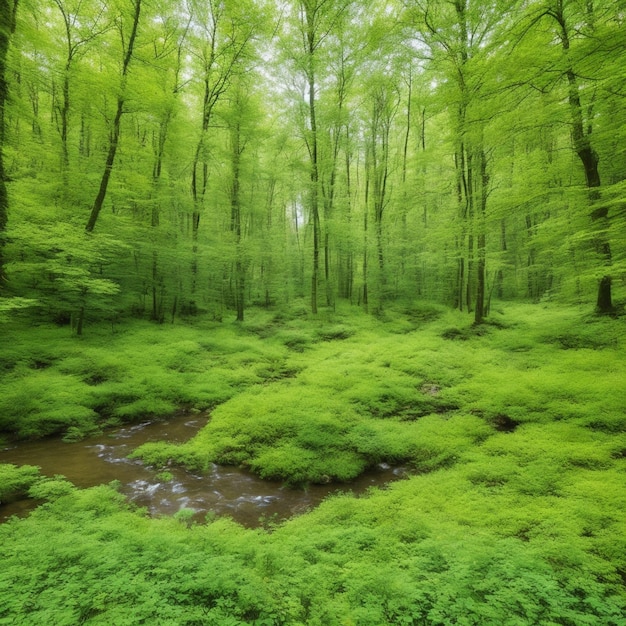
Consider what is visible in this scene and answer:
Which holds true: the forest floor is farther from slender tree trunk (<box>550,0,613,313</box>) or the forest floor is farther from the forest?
slender tree trunk (<box>550,0,613,313</box>)

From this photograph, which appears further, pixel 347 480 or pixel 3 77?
pixel 3 77

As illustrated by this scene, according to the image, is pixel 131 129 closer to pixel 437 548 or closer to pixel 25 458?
pixel 25 458

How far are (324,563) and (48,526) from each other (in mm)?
3441

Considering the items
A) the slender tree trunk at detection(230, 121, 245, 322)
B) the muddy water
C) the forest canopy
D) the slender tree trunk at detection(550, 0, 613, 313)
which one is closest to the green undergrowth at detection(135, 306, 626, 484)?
the muddy water

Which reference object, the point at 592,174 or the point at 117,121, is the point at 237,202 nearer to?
the point at 117,121

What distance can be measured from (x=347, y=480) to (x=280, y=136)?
838 inches

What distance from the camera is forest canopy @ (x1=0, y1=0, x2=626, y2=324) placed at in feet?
25.1

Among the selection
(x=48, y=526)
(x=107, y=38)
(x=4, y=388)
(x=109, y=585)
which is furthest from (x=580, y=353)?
(x=107, y=38)

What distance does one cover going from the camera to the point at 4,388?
786 centimetres

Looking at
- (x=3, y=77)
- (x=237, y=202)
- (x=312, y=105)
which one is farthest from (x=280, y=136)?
(x=3, y=77)

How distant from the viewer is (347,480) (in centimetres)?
572

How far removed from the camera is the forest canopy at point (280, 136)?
25.1 ft

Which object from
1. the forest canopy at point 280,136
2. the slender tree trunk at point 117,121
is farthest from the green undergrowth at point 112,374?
the slender tree trunk at point 117,121

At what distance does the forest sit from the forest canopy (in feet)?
0.51
